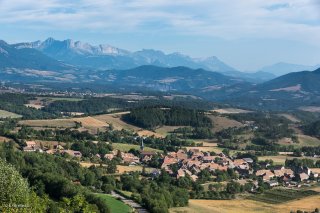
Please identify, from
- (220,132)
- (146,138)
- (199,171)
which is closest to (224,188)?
(199,171)

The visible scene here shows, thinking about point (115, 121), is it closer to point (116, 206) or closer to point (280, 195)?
point (280, 195)

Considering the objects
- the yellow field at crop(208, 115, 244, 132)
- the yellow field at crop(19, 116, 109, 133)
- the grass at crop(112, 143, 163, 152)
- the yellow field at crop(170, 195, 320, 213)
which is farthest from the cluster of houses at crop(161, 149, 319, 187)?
the yellow field at crop(208, 115, 244, 132)

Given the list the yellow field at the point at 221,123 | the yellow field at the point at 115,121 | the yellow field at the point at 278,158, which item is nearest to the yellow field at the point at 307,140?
the yellow field at the point at 221,123

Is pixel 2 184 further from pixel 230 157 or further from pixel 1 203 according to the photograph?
pixel 230 157

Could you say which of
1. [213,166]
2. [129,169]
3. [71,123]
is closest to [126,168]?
[129,169]

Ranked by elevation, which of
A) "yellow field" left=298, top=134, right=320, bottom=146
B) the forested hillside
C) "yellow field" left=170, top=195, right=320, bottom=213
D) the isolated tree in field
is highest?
the isolated tree in field

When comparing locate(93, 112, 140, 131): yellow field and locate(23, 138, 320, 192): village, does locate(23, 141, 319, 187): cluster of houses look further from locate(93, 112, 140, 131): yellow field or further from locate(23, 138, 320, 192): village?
locate(93, 112, 140, 131): yellow field
